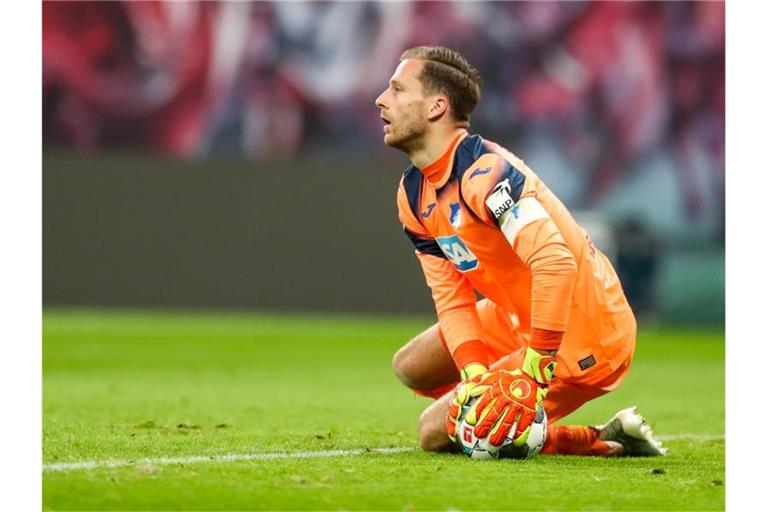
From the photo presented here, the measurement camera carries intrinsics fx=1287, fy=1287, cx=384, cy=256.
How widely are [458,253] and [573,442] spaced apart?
1014 millimetres

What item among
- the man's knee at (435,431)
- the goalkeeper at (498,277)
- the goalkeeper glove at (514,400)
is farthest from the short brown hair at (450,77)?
the man's knee at (435,431)

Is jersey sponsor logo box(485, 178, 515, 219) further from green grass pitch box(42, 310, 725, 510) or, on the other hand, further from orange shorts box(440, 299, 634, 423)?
green grass pitch box(42, 310, 725, 510)

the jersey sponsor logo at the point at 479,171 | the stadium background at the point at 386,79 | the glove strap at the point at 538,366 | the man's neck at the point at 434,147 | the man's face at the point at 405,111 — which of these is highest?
the stadium background at the point at 386,79

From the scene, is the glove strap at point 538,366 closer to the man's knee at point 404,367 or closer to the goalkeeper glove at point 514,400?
the goalkeeper glove at point 514,400

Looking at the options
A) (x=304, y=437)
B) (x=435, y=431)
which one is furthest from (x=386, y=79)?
(x=435, y=431)

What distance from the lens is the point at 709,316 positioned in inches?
768

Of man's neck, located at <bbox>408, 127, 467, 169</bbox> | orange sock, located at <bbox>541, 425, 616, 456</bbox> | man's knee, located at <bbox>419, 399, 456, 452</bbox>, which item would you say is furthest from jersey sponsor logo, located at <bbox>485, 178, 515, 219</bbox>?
orange sock, located at <bbox>541, 425, 616, 456</bbox>

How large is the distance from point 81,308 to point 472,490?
1920 cm

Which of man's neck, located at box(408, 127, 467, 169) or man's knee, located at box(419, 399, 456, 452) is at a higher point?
man's neck, located at box(408, 127, 467, 169)

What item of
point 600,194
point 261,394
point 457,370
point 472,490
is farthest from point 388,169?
point 472,490

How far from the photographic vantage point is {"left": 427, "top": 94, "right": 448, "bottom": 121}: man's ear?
5.54 metres

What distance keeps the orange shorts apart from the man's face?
3.39 feet

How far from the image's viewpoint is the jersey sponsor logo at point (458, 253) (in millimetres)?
5676

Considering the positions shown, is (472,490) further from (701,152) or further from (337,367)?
(701,152)
